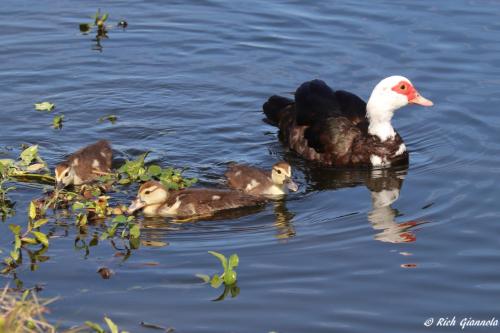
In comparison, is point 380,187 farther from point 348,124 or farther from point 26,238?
point 26,238

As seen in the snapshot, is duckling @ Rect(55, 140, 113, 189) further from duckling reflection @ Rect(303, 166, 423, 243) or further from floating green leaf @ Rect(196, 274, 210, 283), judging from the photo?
floating green leaf @ Rect(196, 274, 210, 283)

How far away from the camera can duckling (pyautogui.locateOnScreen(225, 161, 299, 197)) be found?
32.3ft

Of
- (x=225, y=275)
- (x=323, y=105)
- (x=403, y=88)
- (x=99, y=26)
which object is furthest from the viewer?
(x=99, y=26)

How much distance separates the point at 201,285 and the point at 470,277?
196cm

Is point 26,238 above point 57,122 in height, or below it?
below

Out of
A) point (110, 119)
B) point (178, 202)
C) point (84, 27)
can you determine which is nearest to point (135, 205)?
point (178, 202)

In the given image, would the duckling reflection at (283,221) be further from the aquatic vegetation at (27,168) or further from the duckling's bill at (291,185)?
the aquatic vegetation at (27,168)

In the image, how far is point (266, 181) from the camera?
32.6 feet

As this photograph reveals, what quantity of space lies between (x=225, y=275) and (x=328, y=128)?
149 inches

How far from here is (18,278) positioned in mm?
8016

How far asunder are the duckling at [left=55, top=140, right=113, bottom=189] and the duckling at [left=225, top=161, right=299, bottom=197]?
120 cm

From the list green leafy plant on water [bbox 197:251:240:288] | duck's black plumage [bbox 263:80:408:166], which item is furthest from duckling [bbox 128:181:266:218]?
duck's black plumage [bbox 263:80:408:166]

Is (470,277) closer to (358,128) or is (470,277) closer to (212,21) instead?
(358,128)

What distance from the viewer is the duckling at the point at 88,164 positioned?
10078 mm
